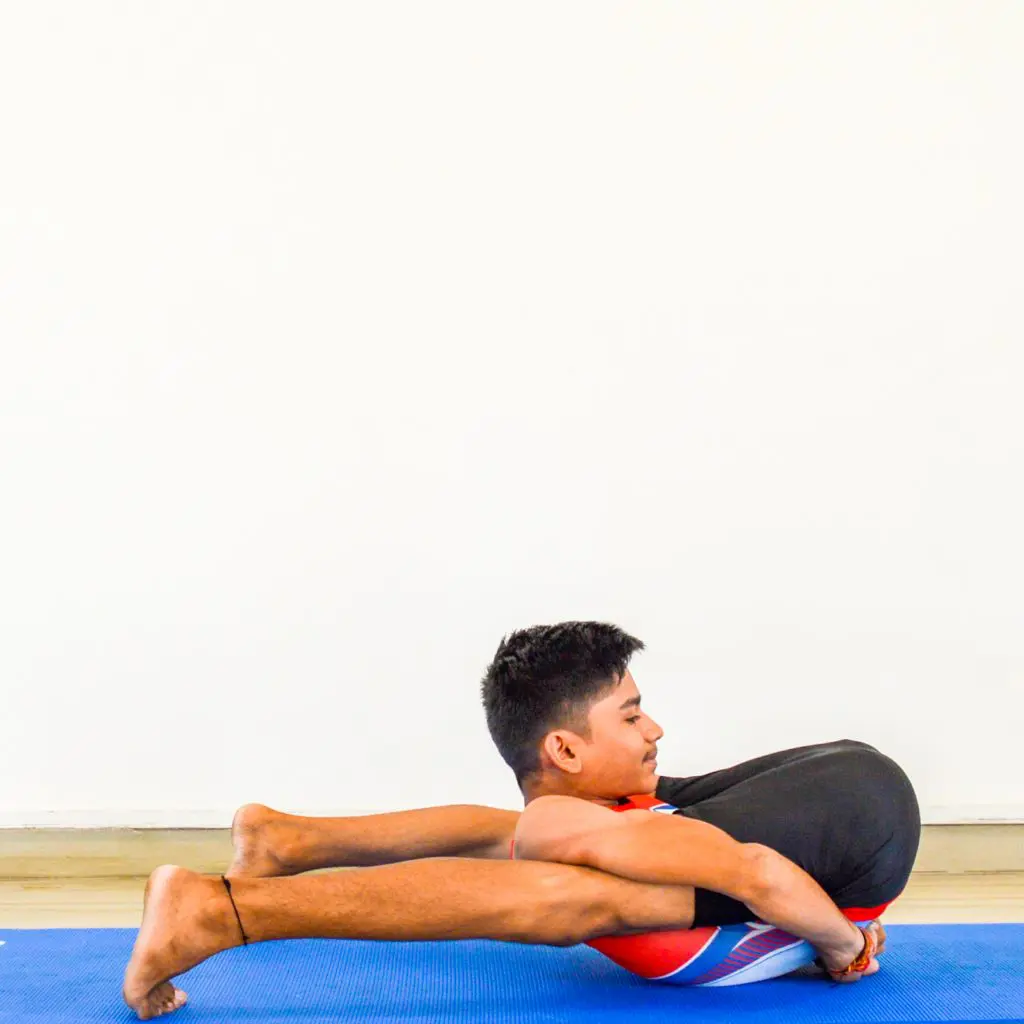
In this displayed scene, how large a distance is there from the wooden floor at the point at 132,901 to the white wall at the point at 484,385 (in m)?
0.17

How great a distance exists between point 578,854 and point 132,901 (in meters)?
1.53

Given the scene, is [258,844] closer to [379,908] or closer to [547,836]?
[379,908]

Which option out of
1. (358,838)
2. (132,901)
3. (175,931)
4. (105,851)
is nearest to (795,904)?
(358,838)

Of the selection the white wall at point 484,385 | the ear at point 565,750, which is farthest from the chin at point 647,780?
the white wall at point 484,385

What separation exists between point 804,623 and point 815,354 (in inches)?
28.4

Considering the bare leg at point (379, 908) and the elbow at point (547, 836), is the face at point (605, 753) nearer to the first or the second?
the elbow at point (547, 836)

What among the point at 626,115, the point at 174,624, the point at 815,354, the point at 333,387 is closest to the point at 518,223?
the point at 626,115

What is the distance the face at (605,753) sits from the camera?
2.10 metres

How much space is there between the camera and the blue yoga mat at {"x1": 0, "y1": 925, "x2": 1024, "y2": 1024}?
1794 mm

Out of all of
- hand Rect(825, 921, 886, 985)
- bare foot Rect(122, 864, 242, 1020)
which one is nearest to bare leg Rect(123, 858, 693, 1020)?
bare foot Rect(122, 864, 242, 1020)

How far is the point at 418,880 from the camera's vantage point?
1795 mm

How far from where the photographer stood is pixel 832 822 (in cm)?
197

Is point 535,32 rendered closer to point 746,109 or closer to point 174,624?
point 746,109

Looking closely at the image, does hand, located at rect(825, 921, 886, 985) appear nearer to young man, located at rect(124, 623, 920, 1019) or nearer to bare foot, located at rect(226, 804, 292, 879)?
young man, located at rect(124, 623, 920, 1019)
